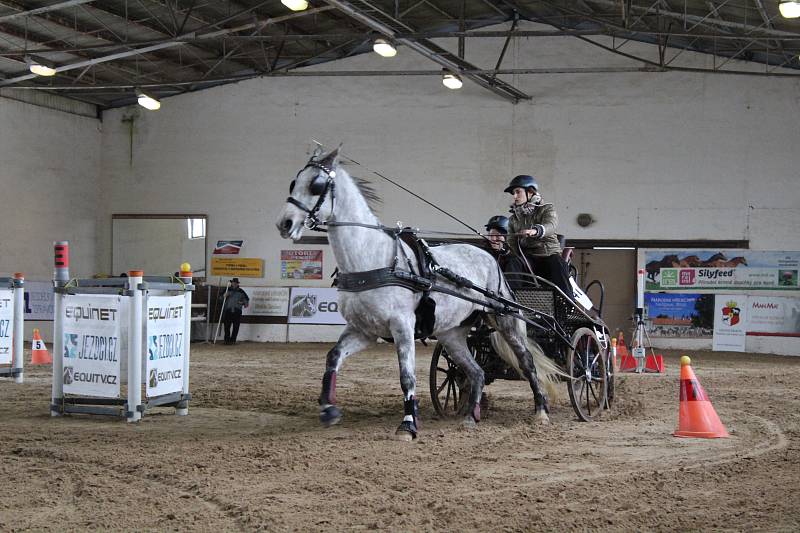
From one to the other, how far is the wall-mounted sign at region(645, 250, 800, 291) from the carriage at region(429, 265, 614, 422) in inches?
478

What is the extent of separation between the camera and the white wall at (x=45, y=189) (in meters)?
20.5

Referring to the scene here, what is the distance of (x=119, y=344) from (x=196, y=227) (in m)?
14.8

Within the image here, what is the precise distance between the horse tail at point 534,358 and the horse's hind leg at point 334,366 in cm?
151

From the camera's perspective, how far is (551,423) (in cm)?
831

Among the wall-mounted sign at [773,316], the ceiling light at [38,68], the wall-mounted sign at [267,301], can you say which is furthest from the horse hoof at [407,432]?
the wall-mounted sign at [267,301]

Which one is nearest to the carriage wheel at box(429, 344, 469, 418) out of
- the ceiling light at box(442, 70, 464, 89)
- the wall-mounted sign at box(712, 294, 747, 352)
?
the ceiling light at box(442, 70, 464, 89)

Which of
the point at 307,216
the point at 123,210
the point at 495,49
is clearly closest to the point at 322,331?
the point at 123,210

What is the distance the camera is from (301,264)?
22.2 metres

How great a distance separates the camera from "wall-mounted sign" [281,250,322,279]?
22.1 metres

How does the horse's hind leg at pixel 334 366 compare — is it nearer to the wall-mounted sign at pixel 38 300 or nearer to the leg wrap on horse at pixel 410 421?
the leg wrap on horse at pixel 410 421

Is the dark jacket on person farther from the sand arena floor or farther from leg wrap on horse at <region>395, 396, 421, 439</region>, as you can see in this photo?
leg wrap on horse at <region>395, 396, 421, 439</region>

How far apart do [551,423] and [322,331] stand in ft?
45.8

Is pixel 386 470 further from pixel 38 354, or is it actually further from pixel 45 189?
pixel 45 189

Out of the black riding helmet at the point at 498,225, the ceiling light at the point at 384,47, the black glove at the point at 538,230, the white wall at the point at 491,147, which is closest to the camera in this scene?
the black glove at the point at 538,230
